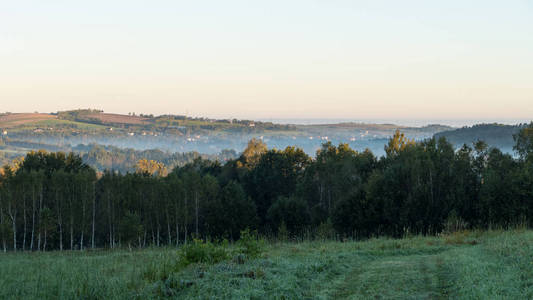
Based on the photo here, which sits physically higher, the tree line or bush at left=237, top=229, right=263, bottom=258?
bush at left=237, top=229, right=263, bottom=258

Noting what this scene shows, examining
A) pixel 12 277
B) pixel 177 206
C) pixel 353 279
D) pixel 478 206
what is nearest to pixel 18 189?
pixel 177 206

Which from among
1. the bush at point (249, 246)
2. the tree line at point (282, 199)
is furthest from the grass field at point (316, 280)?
the tree line at point (282, 199)

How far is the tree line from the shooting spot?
3878 cm

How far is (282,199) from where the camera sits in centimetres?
5931

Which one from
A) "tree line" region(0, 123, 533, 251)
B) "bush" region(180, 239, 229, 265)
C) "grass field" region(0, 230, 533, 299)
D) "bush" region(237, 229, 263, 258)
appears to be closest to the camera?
"grass field" region(0, 230, 533, 299)

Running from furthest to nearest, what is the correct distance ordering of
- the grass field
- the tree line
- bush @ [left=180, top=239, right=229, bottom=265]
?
1. the tree line
2. bush @ [left=180, top=239, right=229, bottom=265]
3. the grass field

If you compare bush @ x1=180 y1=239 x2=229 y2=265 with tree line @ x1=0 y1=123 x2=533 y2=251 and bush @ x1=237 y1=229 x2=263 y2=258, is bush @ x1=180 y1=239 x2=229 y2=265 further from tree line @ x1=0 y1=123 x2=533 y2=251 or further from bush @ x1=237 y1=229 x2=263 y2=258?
tree line @ x1=0 y1=123 x2=533 y2=251

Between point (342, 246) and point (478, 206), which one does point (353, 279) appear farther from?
point (478, 206)

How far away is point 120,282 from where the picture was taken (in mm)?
12398

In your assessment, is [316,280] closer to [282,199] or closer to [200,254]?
[200,254]

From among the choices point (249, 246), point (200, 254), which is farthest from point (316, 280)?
point (200, 254)

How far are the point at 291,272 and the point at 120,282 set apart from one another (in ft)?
15.1

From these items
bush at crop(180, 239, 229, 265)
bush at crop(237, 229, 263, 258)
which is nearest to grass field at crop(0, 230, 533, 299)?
bush at crop(180, 239, 229, 265)

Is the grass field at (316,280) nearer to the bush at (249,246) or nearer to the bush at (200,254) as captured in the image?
the bush at (200,254)
